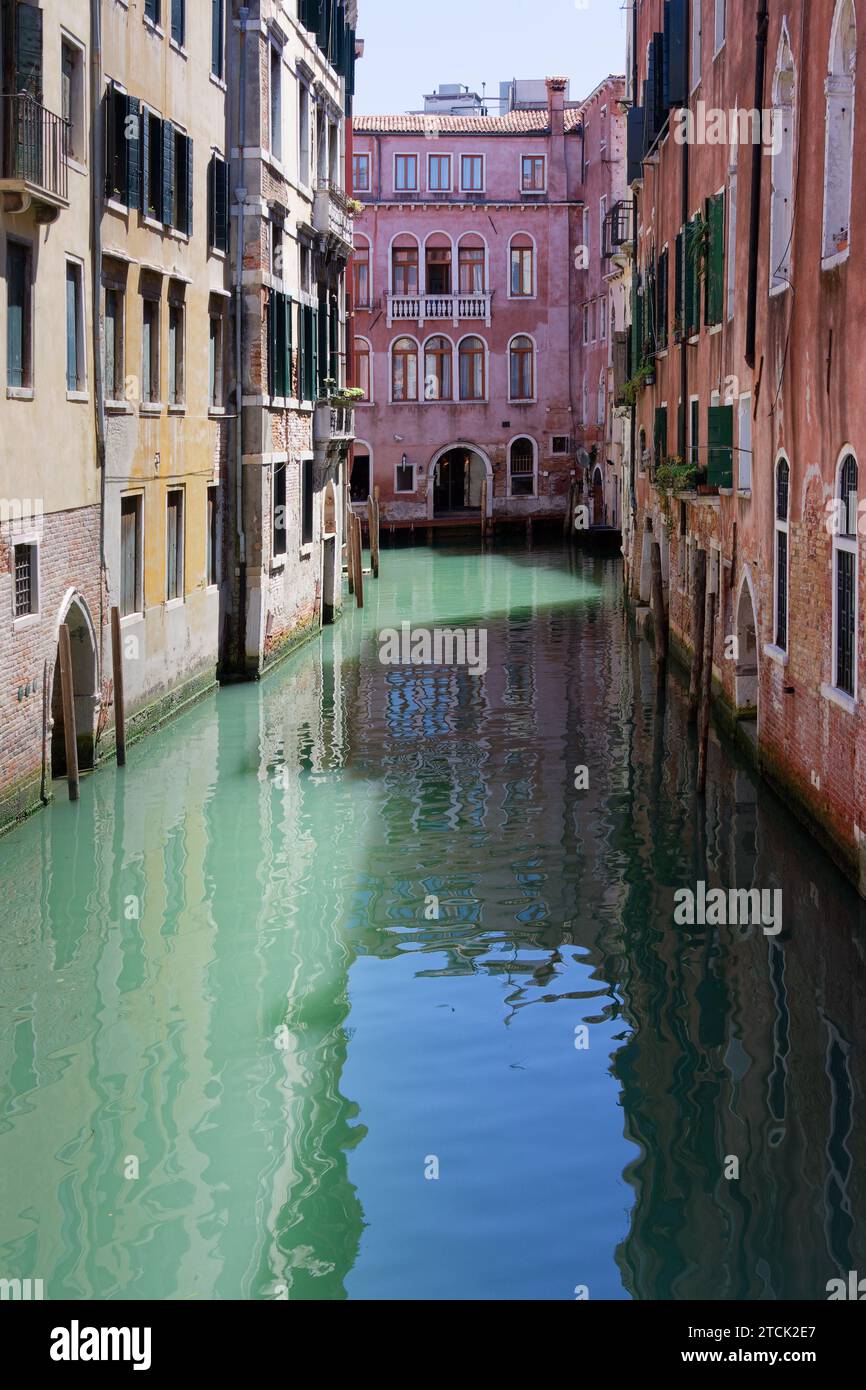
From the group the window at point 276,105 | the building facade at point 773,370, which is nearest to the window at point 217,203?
the window at point 276,105

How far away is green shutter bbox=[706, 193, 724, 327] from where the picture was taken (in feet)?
55.1

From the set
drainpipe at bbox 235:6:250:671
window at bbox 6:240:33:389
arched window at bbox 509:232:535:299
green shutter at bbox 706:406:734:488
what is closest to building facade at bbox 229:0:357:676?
drainpipe at bbox 235:6:250:671

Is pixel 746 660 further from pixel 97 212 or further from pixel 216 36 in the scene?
pixel 216 36

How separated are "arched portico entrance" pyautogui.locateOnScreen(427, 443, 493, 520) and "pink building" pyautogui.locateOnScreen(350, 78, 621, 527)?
333 mm

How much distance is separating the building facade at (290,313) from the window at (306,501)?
0.03 metres

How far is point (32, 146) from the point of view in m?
11.7

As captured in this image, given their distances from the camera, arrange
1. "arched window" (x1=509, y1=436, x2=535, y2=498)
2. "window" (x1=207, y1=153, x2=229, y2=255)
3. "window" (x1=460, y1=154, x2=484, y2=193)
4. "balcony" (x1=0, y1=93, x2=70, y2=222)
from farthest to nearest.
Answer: "arched window" (x1=509, y1=436, x2=535, y2=498)
"window" (x1=460, y1=154, x2=484, y2=193)
"window" (x1=207, y1=153, x2=229, y2=255)
"balcony" (x1=0, y1=93, x2=70, y2=222)

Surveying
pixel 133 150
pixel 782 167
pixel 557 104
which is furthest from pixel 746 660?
pixel 557 104

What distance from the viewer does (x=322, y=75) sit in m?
24.6

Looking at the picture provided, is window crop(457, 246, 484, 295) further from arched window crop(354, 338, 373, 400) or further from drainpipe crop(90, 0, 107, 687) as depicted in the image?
drainpipe crop(90, 0, 107, 687)

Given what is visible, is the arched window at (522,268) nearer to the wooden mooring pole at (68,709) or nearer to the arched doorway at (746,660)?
the arched doorway at (746,660)

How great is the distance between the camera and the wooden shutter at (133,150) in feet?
48.6
